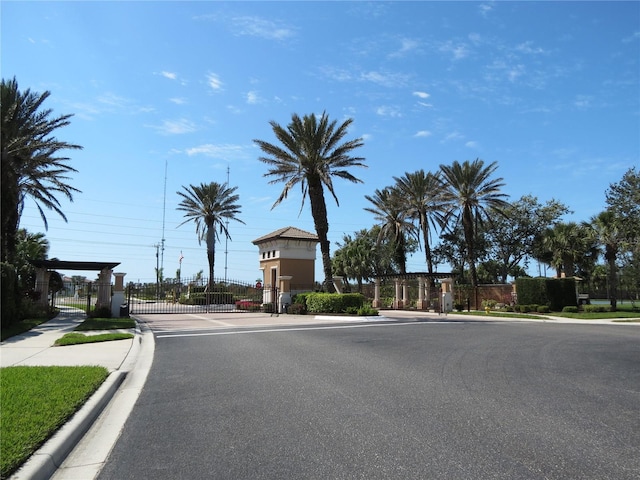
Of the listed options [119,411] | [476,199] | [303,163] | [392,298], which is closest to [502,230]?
[476,199]

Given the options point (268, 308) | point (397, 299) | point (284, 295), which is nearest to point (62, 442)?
point (284, 295)

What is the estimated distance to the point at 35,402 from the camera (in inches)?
243

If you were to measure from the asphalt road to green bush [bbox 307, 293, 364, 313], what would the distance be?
16699 millimetres

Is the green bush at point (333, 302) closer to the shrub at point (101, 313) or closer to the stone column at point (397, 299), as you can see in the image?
the stone column at point (397, 299)

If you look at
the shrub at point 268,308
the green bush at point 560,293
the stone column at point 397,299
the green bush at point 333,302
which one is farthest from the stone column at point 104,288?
the green bush at point 560,293

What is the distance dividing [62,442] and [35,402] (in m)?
1.59

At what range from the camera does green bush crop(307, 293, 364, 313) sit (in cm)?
2833

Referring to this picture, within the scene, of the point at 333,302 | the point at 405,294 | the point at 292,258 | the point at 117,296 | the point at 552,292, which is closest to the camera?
the point at 117,296

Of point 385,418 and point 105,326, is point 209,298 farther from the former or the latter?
point 385,418

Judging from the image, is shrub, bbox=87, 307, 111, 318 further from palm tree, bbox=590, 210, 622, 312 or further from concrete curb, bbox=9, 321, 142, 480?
palm tree, bbox=590, 210, 622, 312

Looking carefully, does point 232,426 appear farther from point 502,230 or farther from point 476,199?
point 502,230

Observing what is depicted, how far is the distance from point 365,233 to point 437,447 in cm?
5445

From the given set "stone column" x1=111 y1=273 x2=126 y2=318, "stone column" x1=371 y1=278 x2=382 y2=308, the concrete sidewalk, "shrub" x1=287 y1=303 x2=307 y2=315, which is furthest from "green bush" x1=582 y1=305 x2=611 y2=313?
"stone column" x1=111 y1=273 x2=126 y2=318

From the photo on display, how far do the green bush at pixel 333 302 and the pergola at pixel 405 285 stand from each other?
9.15 m
